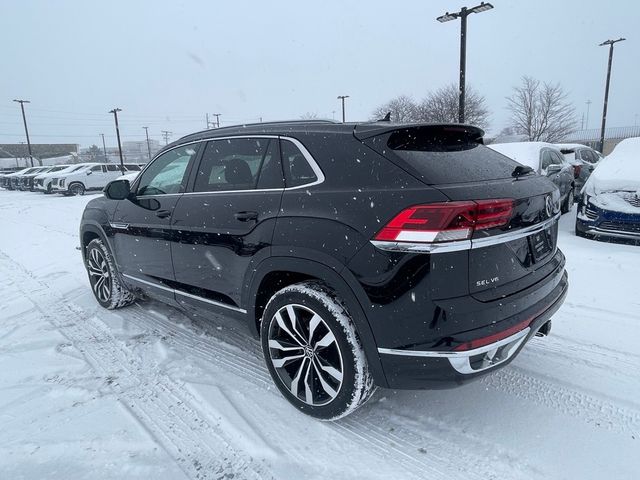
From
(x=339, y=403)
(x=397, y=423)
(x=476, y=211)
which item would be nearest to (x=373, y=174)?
(x=476, y=211)

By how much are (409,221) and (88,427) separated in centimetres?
227

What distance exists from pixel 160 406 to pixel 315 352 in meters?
1.13

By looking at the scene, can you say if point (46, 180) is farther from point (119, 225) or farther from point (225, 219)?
point (225, 219)

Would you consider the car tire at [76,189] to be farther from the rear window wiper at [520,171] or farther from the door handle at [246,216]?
the rear window wiper at [520,171]

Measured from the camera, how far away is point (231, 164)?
9.75 feet

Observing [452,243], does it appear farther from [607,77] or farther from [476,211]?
[607,77]

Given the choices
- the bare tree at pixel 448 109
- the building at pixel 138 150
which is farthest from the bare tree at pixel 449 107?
the building at pixel 138 150

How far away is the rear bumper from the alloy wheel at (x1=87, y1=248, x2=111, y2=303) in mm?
3442

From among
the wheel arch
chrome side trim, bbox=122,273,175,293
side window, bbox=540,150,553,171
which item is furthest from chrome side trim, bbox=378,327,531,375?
side window, bbox=540,150,553,171

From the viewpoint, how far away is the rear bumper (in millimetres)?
1973

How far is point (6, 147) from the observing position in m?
84.2

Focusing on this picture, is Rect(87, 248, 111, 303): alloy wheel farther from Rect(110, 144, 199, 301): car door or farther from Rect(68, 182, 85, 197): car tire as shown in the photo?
Rect(68, 182, 85, 197): car tire

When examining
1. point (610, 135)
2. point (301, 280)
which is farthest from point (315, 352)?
point (610, 135)

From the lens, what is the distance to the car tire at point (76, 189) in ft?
68.0
